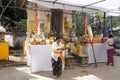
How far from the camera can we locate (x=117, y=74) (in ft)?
25.6

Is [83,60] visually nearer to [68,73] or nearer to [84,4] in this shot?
[68,73]

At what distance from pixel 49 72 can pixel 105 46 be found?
3530 millimetres

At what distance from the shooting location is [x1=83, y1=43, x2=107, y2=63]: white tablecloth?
9648mm

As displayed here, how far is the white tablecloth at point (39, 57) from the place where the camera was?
7.68m

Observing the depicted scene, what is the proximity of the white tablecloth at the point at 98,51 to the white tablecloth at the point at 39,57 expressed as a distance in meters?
2.37

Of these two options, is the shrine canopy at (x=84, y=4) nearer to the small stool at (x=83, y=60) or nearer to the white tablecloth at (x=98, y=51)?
the white tablecloth at (x=98, y=51)

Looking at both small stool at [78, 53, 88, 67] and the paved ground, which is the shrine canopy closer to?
small stool at [78, 53, 88, 67]

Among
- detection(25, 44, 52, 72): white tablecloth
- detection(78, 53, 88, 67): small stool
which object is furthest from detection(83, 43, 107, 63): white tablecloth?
detection(25, 44, 52, 72): white tablecloth

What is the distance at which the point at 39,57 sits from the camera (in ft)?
25.6

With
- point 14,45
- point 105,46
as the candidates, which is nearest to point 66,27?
point 105,46

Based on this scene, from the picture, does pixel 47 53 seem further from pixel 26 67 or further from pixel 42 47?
pixel 26 67

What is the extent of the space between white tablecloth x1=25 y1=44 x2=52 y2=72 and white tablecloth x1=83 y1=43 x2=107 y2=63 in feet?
7.78

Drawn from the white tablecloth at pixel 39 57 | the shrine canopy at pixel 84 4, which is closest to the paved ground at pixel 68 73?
the white tablecloth at pixel 39 57

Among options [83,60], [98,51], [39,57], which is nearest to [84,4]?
[98,51]
